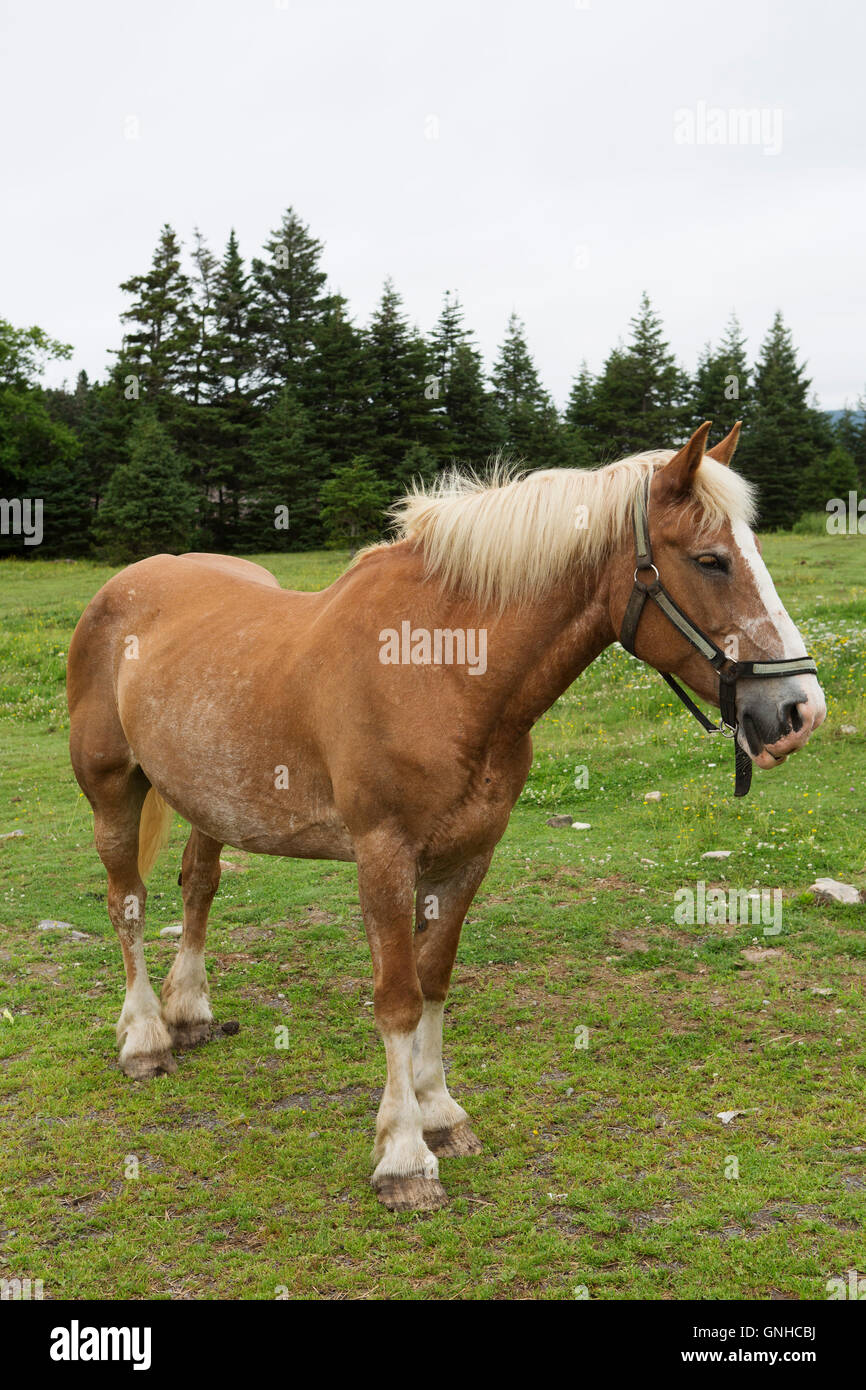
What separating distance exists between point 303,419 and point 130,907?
33975 millimetres

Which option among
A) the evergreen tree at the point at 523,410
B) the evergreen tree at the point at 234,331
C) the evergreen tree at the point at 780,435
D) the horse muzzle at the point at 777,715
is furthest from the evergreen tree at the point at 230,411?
the horse muzzle at the point at 777,715

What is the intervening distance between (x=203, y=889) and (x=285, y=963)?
49.3 inches

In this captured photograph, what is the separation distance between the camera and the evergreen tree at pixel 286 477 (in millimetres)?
36625

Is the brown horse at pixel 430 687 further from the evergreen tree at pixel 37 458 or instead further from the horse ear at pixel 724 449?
the evergreen tree at pixel 37 458

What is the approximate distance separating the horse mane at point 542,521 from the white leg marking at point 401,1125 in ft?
6.69

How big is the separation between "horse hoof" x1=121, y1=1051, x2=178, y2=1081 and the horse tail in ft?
3.70

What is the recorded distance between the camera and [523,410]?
4112 centimetres

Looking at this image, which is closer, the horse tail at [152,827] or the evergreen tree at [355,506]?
the horse tail at [152,827]

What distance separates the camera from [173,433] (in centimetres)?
4109

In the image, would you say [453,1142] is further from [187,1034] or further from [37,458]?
[37,458]

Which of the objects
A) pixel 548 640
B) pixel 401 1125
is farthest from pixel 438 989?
pixel 548 640

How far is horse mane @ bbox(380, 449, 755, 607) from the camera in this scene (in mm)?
3715
